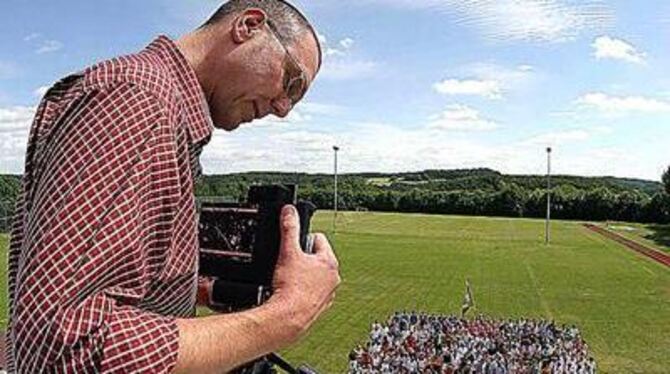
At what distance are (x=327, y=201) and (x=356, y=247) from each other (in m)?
40.8

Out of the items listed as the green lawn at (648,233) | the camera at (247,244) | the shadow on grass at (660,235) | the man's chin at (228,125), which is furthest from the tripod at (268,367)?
the shadow on grass at (660,235)

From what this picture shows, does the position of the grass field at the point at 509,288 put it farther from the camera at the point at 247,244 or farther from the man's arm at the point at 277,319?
the man's arm at the point at 277,319

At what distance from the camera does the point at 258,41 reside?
4.18 ft

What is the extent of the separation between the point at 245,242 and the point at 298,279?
0.22 m

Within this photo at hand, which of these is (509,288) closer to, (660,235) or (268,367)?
(268,367)

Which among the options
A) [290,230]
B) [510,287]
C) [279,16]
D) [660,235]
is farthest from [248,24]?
[660,235]

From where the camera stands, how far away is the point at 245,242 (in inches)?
55.1

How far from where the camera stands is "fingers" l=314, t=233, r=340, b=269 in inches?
50.1

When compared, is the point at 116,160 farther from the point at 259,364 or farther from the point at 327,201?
the point at 327,201

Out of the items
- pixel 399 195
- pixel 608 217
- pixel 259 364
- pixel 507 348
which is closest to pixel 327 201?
pixel 399 195

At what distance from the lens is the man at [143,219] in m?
0.97

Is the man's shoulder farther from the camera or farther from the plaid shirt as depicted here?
the camera

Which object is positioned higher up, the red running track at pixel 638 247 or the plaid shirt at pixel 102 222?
the plaid shirt at pixel 102 222

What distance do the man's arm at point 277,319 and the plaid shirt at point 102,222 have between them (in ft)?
0.13
